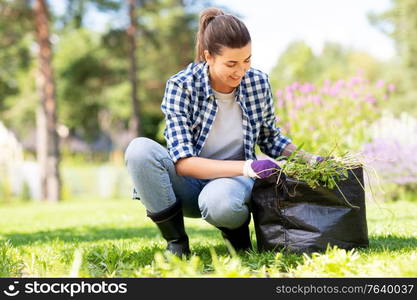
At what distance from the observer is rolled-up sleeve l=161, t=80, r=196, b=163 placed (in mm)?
2469

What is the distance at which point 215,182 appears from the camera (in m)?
2.45

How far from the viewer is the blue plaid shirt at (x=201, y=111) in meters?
2.51

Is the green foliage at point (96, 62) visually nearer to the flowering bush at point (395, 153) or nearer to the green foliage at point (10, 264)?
the flowering bush at point (395, 153)

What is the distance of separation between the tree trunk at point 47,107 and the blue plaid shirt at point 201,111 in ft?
32.4

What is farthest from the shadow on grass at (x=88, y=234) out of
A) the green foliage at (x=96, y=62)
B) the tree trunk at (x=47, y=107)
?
the green foliage at (x=96, y=62)

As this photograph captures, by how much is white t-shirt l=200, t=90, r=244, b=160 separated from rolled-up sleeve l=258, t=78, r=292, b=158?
195 mm

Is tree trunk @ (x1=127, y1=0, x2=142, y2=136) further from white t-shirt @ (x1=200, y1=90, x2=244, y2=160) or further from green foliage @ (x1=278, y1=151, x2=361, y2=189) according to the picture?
green foliage @ (x1=278, y1=151, x2=361, y2=189)

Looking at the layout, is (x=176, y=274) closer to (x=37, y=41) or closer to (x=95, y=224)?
(x=95, y=224)

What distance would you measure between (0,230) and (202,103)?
3.03m

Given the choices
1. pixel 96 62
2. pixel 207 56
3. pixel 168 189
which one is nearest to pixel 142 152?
pixel 168 189

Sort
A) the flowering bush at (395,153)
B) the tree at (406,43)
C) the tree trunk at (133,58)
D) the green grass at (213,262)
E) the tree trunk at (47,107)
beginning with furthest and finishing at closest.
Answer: the tree at (406,43), the tree trunk at (133,58), the tree trunk at (47,107), the flowering bush at (395,153), the green grass at (213,262)

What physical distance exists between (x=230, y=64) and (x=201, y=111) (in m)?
0.32

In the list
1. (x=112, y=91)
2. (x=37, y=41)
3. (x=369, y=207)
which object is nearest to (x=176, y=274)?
(x=369, y=207)

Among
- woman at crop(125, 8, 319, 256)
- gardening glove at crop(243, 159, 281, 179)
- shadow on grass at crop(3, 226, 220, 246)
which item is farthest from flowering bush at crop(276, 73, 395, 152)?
gardening glove at crop(243, 159, 281, 179)
